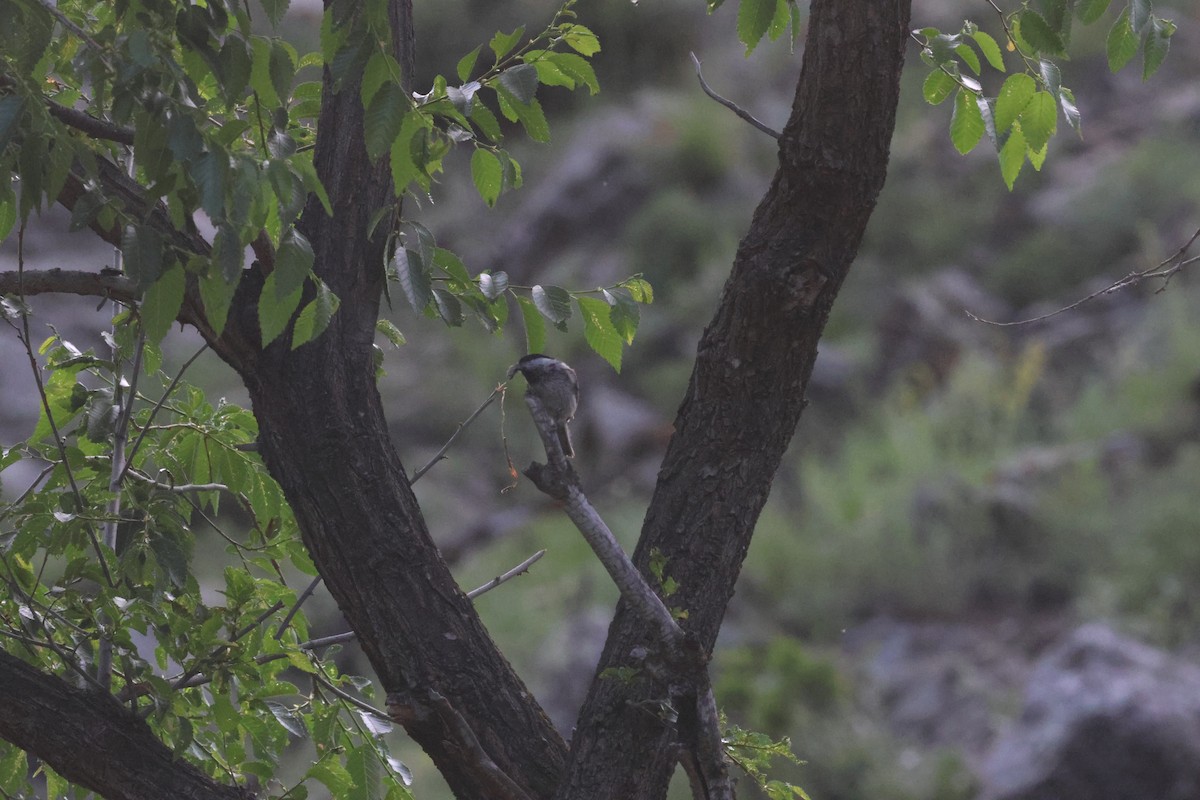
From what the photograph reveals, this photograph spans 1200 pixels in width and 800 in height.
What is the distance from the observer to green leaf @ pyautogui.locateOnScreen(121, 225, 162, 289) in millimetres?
1307

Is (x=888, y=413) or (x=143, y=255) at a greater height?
(x=888, y=413)

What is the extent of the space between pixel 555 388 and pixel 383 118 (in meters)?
0.36

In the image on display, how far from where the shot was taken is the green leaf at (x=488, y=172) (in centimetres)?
173

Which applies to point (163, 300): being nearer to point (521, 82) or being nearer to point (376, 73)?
point (376, 73)

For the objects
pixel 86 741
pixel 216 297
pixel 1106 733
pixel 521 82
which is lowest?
pixel 86 741

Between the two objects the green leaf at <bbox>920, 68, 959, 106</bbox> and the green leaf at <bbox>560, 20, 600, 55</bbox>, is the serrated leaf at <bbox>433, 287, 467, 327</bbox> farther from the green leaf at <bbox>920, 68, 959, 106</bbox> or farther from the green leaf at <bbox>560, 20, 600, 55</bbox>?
the green leaf at <bbox>920, 68, 959, 106</bbox>

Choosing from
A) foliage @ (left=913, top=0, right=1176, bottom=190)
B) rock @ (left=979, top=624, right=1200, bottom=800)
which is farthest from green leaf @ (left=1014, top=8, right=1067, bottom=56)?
rock @ (left=979, top=624, right=1200, bottom=800)

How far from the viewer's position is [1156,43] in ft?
5.69

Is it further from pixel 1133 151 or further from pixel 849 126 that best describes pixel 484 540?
pixel 849 126

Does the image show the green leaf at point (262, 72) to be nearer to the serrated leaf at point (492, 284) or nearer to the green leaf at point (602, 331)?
the serrated leaf at point (492, 284)

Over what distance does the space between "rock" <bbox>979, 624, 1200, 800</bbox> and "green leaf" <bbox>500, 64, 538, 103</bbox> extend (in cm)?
402

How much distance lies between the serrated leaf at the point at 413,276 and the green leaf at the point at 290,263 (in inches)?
10.0

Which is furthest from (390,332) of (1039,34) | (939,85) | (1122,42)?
(1122,42)

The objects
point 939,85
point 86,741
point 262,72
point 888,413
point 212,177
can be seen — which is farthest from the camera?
point 888,413
